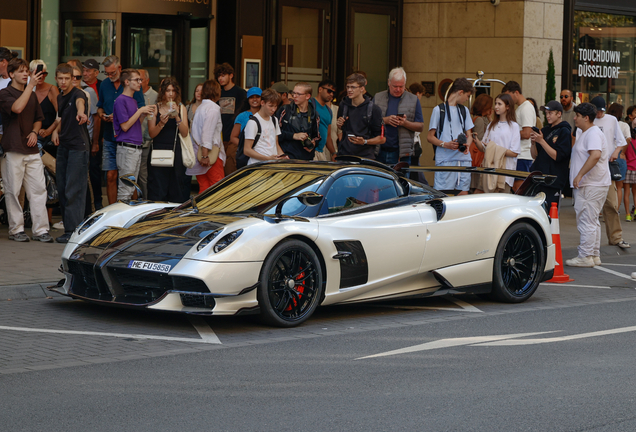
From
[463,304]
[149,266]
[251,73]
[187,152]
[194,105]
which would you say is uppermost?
[251,73]

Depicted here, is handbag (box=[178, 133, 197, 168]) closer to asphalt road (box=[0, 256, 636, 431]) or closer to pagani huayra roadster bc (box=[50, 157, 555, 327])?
pagani huayra roadster bc (box=[50, 157, 555, 327])

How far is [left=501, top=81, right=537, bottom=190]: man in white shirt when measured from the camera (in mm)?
13180

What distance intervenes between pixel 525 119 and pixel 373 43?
7.34m

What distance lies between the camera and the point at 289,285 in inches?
292

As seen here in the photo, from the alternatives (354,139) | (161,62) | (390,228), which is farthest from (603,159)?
(161,62)

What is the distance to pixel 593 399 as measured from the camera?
5.48 meters

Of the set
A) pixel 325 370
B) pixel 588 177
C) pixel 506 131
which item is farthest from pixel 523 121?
pixel 325 370

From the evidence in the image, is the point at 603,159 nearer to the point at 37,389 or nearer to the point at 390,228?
the point at 390,228

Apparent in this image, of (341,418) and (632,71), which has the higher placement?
(632,71)

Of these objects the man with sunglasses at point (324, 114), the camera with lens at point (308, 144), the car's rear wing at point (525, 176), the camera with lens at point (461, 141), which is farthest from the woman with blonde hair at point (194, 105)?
the car's rear wing at point (525, 176)

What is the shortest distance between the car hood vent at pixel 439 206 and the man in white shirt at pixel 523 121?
16.0 ft

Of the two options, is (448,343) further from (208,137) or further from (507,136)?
(208,137)

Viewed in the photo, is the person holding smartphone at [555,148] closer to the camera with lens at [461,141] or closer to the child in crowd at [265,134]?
the camera with lens at [461,141]

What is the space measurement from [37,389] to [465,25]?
621 inches
